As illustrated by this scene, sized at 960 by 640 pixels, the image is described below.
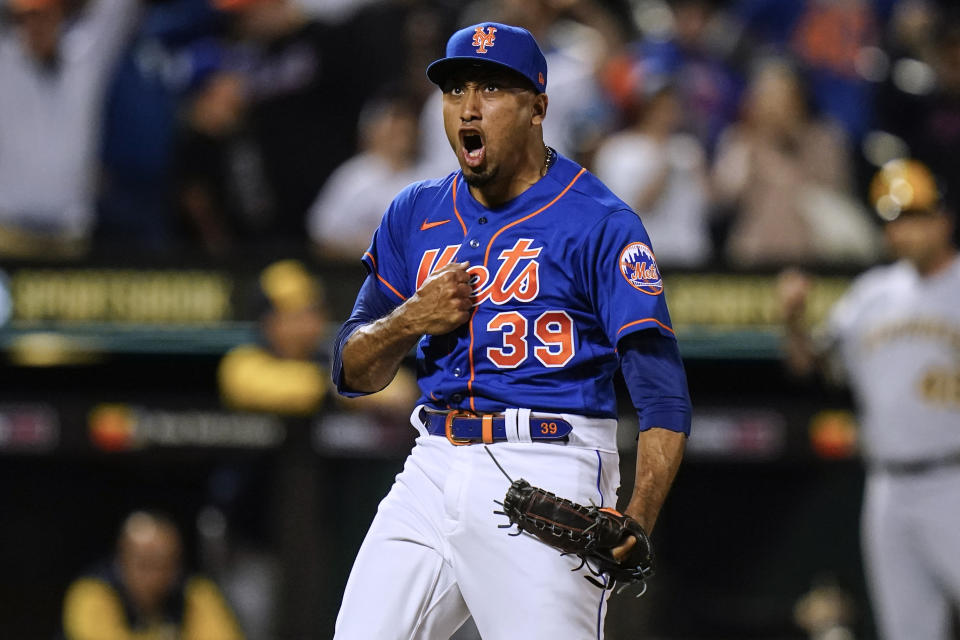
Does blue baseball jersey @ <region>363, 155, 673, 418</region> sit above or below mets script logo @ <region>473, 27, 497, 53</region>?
below

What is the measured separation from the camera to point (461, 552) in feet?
10.0

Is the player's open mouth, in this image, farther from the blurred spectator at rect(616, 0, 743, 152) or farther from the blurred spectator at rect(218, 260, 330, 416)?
the blurred spectator at rect(616, 0, 743, 152)

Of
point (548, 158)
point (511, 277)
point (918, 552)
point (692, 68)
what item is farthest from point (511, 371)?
point (692, 68)

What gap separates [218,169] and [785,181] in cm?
297

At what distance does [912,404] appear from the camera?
5914mm

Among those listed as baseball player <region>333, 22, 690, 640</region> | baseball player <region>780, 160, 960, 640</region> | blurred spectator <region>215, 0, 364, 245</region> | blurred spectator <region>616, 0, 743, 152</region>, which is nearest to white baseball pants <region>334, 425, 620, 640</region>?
baseball player <region>333, 22, 690, 640</region>

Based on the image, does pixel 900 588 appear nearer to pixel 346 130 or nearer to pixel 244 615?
pixel 244 615

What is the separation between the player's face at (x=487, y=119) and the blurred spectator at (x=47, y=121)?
414 cm

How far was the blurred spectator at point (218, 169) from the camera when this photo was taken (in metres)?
7.32

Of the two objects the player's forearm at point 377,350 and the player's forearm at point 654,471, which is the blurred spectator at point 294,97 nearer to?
the player's forearm at point 377,350

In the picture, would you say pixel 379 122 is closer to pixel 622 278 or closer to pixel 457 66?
pixel 457 66

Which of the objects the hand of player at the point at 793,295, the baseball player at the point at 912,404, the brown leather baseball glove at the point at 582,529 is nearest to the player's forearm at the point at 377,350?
the brown leather baseball glove at the point at 582,529

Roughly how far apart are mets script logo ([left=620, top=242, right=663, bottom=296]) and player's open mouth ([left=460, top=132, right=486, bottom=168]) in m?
0.38

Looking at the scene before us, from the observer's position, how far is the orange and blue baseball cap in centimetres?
309
